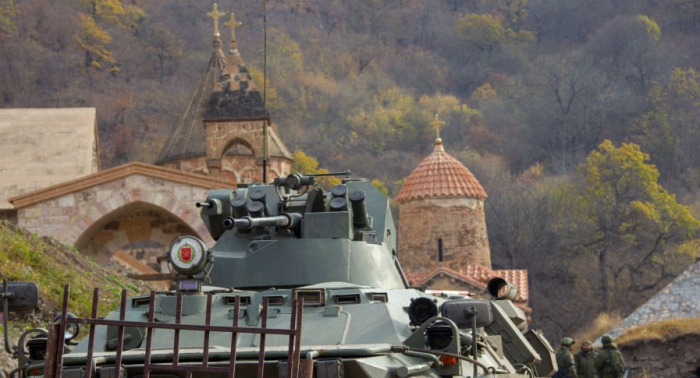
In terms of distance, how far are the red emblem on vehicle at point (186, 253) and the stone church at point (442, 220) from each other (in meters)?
32.5

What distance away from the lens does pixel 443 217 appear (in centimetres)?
4303

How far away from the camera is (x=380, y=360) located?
863 cm

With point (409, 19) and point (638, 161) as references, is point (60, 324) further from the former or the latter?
point (409, 19)

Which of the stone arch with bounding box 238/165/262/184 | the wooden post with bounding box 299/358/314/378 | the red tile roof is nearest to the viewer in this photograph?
the wooden post with bounding box 299/358/314/378

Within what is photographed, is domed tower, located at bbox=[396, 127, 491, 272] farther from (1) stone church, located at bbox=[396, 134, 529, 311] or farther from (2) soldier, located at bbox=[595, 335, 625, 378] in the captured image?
(2) soldier, located at bbox=[595, 335, 625, 378]

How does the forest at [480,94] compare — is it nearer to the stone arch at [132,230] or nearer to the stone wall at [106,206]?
the stone arch at [132,230]

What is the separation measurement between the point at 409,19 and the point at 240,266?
9893 cm

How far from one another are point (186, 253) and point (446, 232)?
110 feet

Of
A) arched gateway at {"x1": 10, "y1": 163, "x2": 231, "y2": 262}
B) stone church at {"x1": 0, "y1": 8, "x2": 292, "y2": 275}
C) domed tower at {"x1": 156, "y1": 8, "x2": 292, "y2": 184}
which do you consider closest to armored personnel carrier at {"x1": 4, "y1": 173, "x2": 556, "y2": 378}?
stone church at {"x1": 0, "y1": 8, "x2": 292, "y2": 275}

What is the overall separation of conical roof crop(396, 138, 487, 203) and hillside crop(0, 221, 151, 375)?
70.6 feet

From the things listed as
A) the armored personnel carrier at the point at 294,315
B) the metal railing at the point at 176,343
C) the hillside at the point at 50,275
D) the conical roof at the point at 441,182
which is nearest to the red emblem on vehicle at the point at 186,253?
the armored personnel carrier at the point at 294,315

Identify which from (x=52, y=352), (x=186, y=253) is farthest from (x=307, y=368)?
(x=186, y=253)

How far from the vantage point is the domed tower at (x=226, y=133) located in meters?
35.9

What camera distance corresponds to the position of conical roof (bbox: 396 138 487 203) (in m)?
42.8
